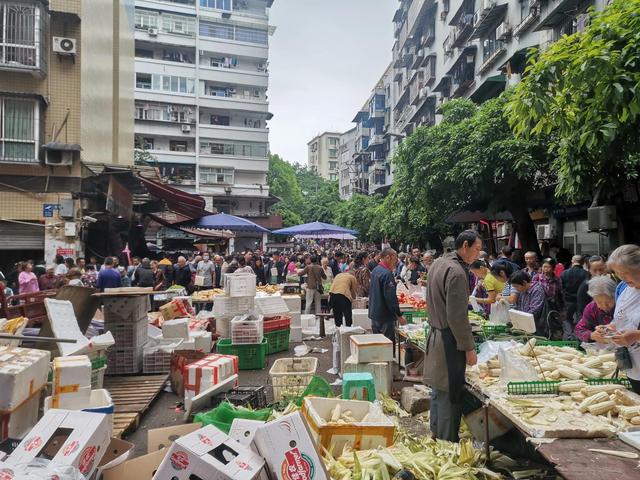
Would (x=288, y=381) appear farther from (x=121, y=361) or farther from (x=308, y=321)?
(x=308, y=321)

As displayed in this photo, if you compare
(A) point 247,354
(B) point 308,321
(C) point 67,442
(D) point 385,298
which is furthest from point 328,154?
(C) point 67,442

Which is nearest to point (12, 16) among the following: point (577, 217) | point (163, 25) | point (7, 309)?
point (7, 309)

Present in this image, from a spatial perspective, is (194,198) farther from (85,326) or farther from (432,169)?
(85,326)

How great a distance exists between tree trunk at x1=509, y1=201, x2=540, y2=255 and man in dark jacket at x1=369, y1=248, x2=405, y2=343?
8.62 meters

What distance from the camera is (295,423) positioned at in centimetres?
302

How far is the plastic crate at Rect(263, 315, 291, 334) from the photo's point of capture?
947 cm

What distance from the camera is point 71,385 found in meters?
4.57

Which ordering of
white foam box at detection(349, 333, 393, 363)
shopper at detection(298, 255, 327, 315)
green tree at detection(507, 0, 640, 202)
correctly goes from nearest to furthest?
green tree at detection(507, 0, 640, 202) → white foam box at detection(349, 333, 393, 363) → shopper at detection(298, 255, 327, 315)

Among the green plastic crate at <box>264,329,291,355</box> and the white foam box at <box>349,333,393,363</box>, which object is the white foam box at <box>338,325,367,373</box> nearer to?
the white foam box at <box>349,333,393,363</box>

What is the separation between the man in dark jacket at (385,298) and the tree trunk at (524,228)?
8623mm

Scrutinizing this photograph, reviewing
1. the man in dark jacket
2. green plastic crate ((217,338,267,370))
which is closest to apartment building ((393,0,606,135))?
the man in dark jacket

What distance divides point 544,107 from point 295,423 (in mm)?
5038

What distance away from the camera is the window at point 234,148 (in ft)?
133

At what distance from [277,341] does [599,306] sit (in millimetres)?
6199
